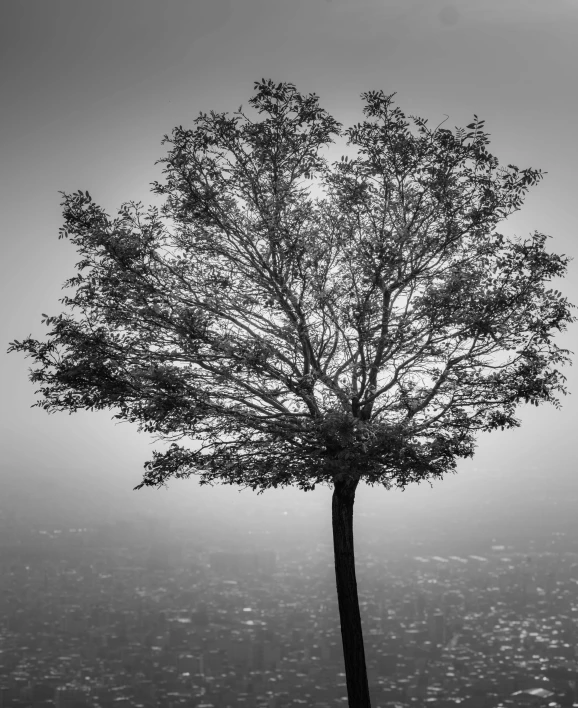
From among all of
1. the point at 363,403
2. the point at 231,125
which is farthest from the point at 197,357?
the point at 231,125

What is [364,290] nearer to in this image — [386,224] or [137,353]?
[386,224]

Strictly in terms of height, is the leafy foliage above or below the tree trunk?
above

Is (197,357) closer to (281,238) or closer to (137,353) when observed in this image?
(137,353)

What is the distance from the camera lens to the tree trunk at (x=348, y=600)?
14.6 meters

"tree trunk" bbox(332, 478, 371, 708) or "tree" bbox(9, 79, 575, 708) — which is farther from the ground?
"tree" bbox(9, 79, 575, 708)

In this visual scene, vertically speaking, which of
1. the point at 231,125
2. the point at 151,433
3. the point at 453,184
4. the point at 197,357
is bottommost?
the point at 151,433

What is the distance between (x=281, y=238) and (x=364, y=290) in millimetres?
2103

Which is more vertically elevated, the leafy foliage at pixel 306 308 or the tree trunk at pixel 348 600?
the leafy foliage at pixel 306 308

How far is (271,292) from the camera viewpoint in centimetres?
1463

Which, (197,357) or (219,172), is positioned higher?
(219,172)

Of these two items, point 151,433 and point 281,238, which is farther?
point 151,433

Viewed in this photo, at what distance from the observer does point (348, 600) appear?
14734 mm

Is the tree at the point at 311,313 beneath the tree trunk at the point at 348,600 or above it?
above

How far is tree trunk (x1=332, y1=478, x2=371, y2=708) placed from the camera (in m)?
14.6
